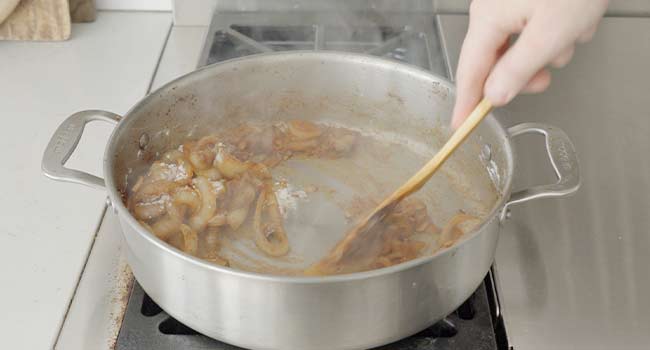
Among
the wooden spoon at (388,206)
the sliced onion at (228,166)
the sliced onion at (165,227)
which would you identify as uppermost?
the wooden spoon at (388,206)

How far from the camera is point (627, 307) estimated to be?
0.78 m

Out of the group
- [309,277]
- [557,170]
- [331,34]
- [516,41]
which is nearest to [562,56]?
[516,41]

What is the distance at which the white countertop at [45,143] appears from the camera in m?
0.78

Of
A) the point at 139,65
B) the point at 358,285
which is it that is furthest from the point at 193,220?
the point at 139,65

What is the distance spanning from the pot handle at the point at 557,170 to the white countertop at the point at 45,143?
47 cm

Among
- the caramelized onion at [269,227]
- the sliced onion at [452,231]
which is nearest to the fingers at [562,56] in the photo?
the sliced onion at [452,231]

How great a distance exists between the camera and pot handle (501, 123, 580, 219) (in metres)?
0.73

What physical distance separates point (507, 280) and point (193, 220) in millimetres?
351

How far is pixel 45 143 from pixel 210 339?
433 millimetres

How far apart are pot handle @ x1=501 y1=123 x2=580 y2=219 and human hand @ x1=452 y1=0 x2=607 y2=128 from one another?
0.40 feet

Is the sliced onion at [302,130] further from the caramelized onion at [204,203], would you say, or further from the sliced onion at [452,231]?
the sliced onion at [452,231]

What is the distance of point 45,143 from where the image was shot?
1.01 m

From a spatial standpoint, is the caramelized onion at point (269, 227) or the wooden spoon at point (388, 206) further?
the caramelized onion at point (269, 227)

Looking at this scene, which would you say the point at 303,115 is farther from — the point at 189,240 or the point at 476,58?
the point at 476,58
